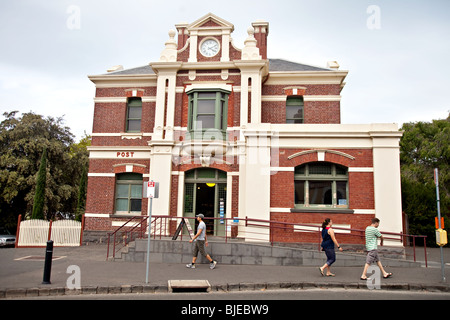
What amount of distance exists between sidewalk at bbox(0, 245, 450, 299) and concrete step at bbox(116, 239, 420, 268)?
0.50 meters

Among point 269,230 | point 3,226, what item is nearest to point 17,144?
point 3,226

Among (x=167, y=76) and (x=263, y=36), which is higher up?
(x=263, y=36)

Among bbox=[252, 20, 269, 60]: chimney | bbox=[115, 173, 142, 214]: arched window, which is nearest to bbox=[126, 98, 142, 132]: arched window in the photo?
bbox=[115, 173, 142, 214]: arched window

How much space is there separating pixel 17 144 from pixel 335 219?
25495mm

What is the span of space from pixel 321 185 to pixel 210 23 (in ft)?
31.5

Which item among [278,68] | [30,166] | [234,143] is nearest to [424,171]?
[278,68]

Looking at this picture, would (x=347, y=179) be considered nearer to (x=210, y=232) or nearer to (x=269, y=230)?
(x=269, y=230)

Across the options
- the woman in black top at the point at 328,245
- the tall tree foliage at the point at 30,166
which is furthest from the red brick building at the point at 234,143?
the tall tree foliage at the point at 30,166

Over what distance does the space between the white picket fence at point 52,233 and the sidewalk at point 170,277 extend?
444 centimetres

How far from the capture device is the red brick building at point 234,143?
49.9ft

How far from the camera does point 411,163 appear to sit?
3506 centimetres

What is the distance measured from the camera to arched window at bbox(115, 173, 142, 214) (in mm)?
18891

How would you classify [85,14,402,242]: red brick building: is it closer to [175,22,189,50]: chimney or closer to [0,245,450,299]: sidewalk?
[175,22,189,50]: chimney

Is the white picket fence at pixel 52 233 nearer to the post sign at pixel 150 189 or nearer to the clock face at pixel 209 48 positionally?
the post sign at pixel 150 189
